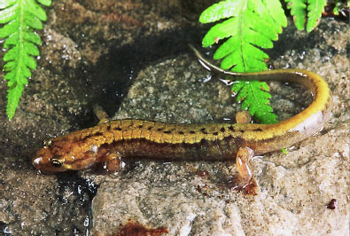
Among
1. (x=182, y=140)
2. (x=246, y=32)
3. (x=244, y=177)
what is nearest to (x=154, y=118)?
(x=182, y=140)

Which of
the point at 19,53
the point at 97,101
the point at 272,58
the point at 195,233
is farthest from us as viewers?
the point at 272,58

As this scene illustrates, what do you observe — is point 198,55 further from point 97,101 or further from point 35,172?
point 35,172

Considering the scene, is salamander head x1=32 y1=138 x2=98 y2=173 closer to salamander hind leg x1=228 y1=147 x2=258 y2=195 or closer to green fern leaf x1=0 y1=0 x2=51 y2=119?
green fern leaf x1=0 y1=0 x2=51 y2=119

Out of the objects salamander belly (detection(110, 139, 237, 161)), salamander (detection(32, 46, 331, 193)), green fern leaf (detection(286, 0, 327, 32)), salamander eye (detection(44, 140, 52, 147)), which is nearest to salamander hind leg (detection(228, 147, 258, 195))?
salamander (detection(32, 46, 331, 193))

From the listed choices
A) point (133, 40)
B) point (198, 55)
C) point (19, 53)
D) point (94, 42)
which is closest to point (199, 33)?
point (198, 55)

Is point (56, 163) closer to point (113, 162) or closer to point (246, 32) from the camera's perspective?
point (113, 162)

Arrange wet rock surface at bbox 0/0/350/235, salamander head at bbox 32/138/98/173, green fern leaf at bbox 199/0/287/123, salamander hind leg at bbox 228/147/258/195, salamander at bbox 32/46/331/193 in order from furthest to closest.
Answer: green fern leaf at bbox 199/0/287/123, salamander at bbox 32/46/331/193, salamander head at bbox 32/138/98/173, salamander hind leg at bbox 228/147/258/195, wet rock surface at bbox 0/0/350/235

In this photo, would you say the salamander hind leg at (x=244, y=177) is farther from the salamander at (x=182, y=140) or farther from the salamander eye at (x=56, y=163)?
the salamander eye at (x=56, y=163)
